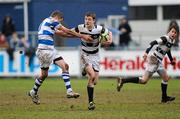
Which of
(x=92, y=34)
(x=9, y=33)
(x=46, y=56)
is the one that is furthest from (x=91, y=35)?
(x=9, y=33)

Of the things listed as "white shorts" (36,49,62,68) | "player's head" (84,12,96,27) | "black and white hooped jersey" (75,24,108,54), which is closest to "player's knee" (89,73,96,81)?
"black and white hooped jersey" (75,24,108,54)

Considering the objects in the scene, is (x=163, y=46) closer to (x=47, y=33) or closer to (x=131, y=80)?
(x=131, y=80)

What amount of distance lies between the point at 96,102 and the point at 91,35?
2.48m

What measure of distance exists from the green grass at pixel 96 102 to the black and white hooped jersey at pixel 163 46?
1339mm

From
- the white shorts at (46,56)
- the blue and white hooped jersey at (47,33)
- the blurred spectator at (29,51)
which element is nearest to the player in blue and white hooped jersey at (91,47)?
the blue and white hooped jersey at (47,33)

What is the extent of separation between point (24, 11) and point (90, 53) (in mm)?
22509

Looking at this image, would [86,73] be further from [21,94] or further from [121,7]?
[121,7]

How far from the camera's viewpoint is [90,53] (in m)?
20.3

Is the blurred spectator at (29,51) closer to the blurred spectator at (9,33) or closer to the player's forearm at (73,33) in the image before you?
the blurred spectator at (9,33)

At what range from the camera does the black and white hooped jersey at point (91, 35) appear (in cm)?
2019

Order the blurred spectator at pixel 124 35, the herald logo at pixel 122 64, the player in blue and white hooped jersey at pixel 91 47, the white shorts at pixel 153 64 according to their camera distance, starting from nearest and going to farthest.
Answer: the player in blue and white hooped jersey at pixel 91 47, the white shorts at pixel 153 64, the herald logo at pixel 122 64, the blurred spectator at pixel 124 35

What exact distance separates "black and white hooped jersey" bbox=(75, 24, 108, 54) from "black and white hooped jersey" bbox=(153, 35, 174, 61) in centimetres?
215

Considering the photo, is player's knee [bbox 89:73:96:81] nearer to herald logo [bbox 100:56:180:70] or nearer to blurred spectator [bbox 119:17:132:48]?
herald logo [bbox 100:56:180:70]

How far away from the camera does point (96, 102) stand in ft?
71.8
